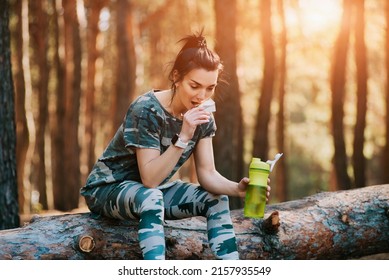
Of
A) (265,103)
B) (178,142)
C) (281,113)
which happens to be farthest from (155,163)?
(281,113)

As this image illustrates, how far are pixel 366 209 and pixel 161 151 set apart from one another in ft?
6.20

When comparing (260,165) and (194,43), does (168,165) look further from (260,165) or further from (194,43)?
(194,43)

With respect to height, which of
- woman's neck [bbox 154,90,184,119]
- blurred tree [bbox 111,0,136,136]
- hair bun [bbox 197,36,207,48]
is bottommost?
woman's neck [bbox 154,90,184,119]

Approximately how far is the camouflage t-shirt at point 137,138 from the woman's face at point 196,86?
0.52ft

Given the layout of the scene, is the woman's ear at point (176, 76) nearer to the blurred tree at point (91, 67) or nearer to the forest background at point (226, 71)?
the forest background at point (226, 71)

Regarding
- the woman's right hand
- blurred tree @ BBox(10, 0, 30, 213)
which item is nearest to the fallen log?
the woman's right hand

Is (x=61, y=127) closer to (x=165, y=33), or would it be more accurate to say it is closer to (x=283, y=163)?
(x=283, y=163)

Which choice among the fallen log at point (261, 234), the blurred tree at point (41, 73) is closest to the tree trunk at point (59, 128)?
the blurred tree at point (41, 73)

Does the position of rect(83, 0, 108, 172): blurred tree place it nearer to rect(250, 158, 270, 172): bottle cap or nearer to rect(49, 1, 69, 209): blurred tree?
rect(49, 1, 69, 209): blurred tree

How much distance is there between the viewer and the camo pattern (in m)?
3.25

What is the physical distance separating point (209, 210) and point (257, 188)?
0.36m

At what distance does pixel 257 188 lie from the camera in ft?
10.8

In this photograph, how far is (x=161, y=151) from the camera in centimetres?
359
